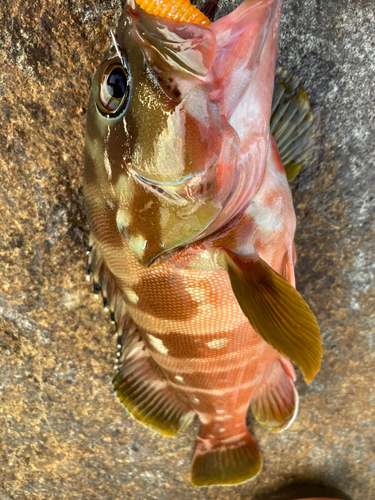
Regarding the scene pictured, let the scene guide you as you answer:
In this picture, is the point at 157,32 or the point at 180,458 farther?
the point at 180,458

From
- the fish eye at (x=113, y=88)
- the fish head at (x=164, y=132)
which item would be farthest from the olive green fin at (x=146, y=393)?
the fish eye at (x=113, y=88)

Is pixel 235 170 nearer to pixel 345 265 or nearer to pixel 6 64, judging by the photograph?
pixel 345 265

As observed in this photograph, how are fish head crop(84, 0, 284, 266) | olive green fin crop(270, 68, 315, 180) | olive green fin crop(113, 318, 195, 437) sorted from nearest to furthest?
1. fish head crop(84, 0, 284, 266)
2. olive green fin crop(270, 68, 315, 180)
3. olive green fin crop(113, 318, 195, 437)

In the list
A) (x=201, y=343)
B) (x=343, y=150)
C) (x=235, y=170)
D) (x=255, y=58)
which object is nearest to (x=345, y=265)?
(x=343, y=150)

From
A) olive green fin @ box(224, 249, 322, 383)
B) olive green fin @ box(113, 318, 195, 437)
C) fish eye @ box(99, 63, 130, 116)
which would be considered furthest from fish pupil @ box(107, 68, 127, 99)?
olive green fin @ box(113, 318, 195, 437)

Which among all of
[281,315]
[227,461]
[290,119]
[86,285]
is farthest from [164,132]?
[227,461]

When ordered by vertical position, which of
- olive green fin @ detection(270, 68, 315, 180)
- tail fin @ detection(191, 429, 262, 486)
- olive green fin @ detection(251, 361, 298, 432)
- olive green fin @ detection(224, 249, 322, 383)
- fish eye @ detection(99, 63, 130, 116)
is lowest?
tail fin @ detection(191, 429, 262, 486)

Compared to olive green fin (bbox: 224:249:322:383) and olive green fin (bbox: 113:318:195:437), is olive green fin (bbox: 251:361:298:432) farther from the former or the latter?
olive green fin (bbox: 224:249:322:383)

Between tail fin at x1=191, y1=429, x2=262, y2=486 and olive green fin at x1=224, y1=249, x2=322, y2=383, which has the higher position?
olive green fin at x1=224, y1=249, x2=322, y2=383
